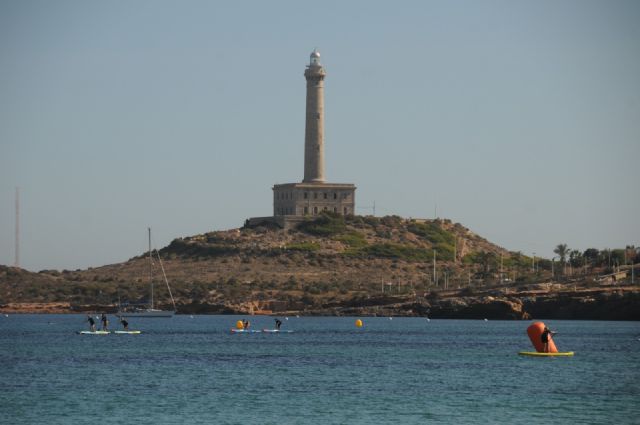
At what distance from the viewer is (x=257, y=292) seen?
604 feet

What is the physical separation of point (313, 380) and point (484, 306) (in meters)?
86.3

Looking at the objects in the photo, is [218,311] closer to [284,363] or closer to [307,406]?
[284,363]

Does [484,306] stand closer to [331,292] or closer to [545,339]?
[331,292]

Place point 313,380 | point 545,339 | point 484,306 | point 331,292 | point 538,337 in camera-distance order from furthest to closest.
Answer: point 331,292
point 484,306
point 538,337
point 545,339
point 313,380

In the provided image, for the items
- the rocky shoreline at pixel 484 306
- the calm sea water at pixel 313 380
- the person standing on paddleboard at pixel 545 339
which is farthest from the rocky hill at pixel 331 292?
the person standing on paddleboard at pixel 545 339

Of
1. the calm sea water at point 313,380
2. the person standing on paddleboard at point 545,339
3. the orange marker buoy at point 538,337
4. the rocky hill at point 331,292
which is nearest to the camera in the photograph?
the calm sea water at point 313,380

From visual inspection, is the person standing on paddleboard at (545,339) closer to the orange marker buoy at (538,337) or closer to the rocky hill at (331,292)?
the orange marker buoy at (538,337)

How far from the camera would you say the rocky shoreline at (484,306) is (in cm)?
15212

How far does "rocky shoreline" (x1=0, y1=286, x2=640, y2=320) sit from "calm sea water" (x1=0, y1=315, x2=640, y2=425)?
3643cm

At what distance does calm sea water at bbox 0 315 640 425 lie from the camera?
54.6m

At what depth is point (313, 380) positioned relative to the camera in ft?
227

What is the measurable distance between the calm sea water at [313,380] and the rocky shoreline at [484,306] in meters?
36.4

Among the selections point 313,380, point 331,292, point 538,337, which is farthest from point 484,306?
point 313,380

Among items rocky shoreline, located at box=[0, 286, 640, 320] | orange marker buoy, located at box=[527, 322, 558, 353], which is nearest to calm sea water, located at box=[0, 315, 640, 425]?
orange marker buoy, located at box=[527, 322, 558, 353]
